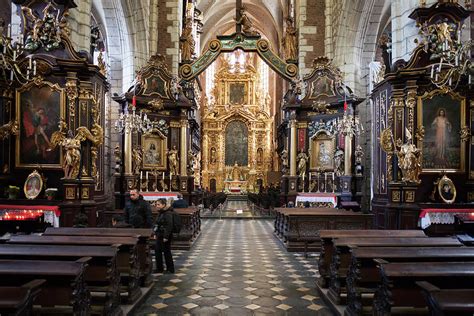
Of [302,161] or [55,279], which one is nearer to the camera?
[55,279]

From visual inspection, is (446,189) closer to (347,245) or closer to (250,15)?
(347,245)

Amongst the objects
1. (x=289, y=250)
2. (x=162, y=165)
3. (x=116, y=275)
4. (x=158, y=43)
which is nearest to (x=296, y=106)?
(x=162, y=165)

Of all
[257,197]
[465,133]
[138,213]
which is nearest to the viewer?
[138,213]

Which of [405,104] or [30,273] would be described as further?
A: [405,104]

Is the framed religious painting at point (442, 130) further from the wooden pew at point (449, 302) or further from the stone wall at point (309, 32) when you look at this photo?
the stone wall at point (309, 32)

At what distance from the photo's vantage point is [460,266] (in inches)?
171

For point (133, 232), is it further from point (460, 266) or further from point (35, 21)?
point (35, 21)

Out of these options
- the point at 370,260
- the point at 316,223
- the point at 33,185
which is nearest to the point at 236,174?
the point at 316,223

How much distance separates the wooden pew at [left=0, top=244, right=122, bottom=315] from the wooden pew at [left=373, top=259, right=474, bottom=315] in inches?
112

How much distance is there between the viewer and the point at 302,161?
17.6 meters

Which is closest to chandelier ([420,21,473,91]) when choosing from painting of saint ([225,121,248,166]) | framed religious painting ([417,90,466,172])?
framed religious painting ([417,90,466,172])

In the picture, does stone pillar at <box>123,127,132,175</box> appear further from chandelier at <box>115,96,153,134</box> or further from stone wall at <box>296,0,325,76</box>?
stone wall at <box>296,0,325,76</box>

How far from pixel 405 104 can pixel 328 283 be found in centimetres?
535

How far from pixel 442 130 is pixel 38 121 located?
933 centimetres
